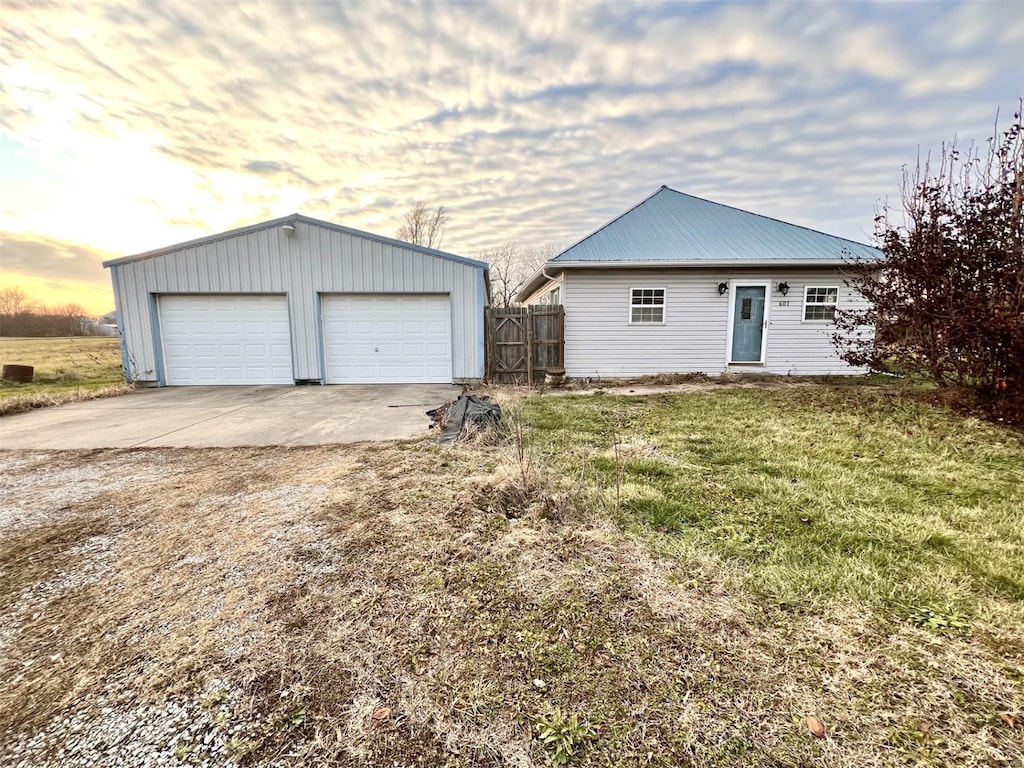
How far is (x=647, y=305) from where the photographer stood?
31.6ft

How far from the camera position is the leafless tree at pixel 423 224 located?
24062 millimetres

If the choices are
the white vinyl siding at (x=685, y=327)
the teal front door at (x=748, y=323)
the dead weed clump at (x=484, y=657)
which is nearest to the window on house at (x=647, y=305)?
the white vinyl siding at (x=685, y=327)

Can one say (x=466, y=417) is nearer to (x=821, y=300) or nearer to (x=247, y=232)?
(x=247, y=232)

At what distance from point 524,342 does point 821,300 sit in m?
7.17

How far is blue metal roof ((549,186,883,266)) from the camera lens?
362 inches

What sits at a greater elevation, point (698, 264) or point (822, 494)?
point (698, 264)

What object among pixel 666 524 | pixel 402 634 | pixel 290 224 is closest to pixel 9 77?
pixel 290 224

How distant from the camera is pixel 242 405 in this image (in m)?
7.21

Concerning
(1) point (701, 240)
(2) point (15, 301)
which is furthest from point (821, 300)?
(2) point (15, 301)

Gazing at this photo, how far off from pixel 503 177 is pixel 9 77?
34.0ft

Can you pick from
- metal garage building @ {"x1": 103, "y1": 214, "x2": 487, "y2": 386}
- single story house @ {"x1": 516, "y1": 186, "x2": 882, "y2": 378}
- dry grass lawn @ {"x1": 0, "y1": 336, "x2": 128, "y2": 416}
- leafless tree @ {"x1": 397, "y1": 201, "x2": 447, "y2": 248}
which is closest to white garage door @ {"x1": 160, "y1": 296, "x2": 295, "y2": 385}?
metal garage building @ {"x1": 103, "y1": 214, "x2": 487, "y2": 386}

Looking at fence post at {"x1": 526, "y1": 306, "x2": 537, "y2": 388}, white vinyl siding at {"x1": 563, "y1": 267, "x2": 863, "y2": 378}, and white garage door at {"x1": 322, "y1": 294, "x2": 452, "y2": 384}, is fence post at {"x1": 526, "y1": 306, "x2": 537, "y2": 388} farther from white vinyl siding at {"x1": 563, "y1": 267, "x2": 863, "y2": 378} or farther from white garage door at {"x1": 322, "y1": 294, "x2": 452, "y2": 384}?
white garage door at {"x1": 322, "y1": 294, "x2": 452, "y2": 384}

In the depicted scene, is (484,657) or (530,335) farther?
(530,335)

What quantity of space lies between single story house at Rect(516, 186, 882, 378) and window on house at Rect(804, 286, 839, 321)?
20mm
